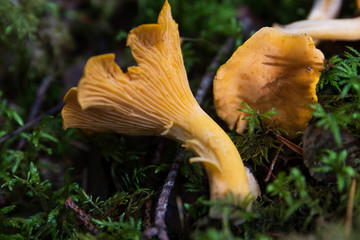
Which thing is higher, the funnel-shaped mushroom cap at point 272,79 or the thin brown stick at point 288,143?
the funnel-shaped mushroom cap at point 272,79

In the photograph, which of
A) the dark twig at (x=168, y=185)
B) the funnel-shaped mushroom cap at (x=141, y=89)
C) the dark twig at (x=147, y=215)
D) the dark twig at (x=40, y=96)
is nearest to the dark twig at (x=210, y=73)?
the dark twig at (x=168, y=185)

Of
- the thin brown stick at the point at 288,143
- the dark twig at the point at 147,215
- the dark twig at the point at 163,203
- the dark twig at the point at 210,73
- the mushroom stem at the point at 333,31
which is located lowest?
the dark twig at the point at 147,215

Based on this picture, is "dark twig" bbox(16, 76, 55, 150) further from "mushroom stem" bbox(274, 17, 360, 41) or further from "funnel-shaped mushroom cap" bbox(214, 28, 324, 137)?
"mushroom stem" bbox(274, 17, 360, 41)

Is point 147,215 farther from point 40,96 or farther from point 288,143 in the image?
point 40,96

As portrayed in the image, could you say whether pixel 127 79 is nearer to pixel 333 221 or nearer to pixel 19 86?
pixel 333 221

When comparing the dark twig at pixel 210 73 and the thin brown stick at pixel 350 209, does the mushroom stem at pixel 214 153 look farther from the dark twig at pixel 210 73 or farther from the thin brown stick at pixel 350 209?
the dark twig at pixel 210 73

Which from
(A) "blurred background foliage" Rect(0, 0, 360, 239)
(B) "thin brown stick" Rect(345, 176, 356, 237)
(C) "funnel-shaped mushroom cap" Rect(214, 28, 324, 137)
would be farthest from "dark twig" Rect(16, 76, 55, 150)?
(B) "thin brown stick" Rect(345, 176, 356, 237)

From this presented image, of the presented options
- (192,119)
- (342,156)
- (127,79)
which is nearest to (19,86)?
(127,79)
